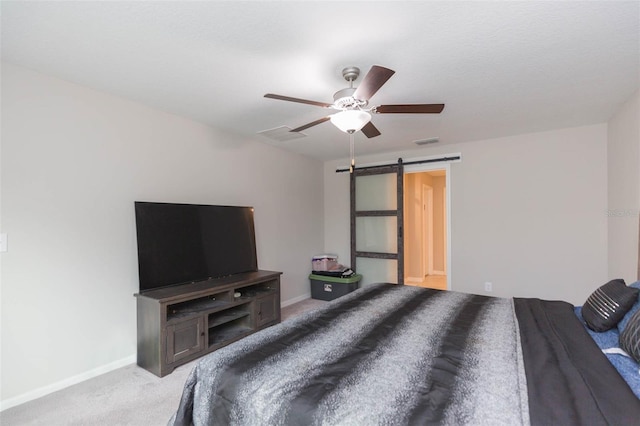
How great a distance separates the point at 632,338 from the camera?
1458 millimetres

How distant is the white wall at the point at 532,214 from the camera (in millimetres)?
3623

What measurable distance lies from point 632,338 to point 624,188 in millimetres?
2332

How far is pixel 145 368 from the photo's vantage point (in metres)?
2.70

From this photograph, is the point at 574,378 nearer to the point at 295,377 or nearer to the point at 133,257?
the point at 295,377

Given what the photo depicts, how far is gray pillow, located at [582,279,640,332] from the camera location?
1.73m

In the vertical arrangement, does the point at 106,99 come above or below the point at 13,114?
above

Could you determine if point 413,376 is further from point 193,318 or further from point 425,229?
point 425,229

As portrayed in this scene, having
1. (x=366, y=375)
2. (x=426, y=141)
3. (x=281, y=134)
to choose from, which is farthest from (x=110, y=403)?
(x=426, y=141)

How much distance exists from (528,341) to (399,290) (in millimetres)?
1244

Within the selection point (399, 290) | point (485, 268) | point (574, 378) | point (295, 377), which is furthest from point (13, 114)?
point (485, 268)

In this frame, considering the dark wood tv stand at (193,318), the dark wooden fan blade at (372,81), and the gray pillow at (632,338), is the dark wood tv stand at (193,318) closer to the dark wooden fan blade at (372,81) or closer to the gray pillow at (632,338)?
the dark wooden fan blade at (372,81)

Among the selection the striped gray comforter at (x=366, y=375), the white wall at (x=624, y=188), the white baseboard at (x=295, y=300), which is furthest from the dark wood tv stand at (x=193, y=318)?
the white wall at (x=624, y=188)

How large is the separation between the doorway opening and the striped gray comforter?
387 cm

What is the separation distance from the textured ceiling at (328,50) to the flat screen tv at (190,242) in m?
1.07
